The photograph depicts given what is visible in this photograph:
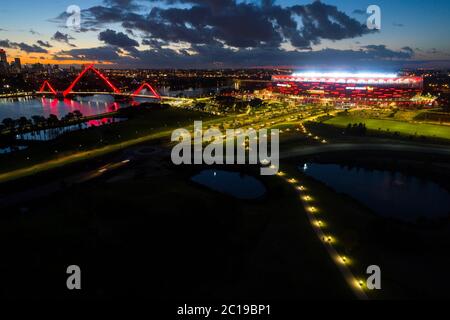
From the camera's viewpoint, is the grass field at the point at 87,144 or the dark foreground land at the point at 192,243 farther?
the grass field at the point at 87,144

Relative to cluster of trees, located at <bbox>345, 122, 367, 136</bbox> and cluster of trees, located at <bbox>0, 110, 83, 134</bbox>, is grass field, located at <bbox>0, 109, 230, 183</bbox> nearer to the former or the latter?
cluster of trees, located at <bbox>0, 110, 83, 134</bbox>

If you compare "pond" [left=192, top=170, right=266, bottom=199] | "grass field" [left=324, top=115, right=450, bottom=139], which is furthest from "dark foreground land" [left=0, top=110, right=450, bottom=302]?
"grass field" [left=324, top=115, right=450, bottom=139]

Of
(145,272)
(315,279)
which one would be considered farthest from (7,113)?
(315,279)

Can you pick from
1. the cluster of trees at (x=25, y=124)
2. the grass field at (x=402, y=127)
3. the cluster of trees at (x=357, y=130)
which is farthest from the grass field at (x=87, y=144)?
the grass field at (x=402, y=127)

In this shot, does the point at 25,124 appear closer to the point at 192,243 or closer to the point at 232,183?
the point at 232,183

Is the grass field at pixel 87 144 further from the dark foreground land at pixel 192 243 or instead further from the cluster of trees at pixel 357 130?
the cluster of trees at pixel 357 130

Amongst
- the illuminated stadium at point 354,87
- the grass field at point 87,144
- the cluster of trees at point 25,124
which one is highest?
the illuminated stadium at point 354,87

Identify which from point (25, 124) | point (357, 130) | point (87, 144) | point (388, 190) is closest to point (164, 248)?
point (388, 190)
